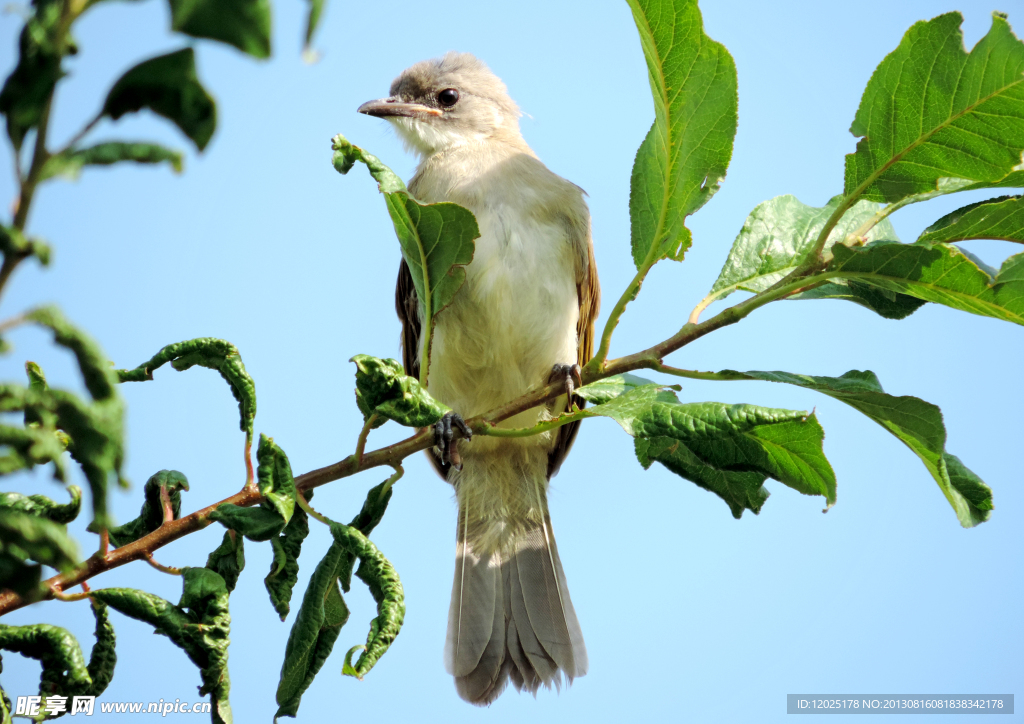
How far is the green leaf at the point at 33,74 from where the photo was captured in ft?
3.00

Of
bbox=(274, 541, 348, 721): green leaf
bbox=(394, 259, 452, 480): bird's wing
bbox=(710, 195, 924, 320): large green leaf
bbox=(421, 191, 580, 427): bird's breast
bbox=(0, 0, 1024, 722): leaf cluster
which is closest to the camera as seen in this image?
bbox=(0, 0, 1024, 722): leaf cluster

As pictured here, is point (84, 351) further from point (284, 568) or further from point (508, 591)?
point (508, 591)

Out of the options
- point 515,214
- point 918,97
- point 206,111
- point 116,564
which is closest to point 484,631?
point 515,214

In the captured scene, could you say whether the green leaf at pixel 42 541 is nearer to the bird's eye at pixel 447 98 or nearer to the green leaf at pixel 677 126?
the green leaf at pixel 677 126

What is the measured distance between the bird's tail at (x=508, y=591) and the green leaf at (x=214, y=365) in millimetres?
2645

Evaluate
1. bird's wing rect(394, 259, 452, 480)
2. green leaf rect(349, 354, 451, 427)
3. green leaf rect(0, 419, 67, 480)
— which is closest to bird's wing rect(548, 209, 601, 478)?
bird's wing rect(394, 259, 452, 480)

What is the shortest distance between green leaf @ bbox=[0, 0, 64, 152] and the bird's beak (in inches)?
218

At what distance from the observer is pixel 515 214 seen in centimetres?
504

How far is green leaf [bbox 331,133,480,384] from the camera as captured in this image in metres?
2.46

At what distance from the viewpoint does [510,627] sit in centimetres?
480

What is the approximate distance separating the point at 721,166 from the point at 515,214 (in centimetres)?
256

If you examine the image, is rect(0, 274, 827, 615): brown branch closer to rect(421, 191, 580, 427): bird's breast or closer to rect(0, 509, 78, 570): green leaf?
rect(0, 509, 78, 570): green leaf

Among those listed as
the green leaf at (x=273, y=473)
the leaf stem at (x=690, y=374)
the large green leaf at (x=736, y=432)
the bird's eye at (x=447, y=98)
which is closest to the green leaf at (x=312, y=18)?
the green leaf at (x=273, y=473)

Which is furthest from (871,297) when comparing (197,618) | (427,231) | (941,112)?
(197,618)
